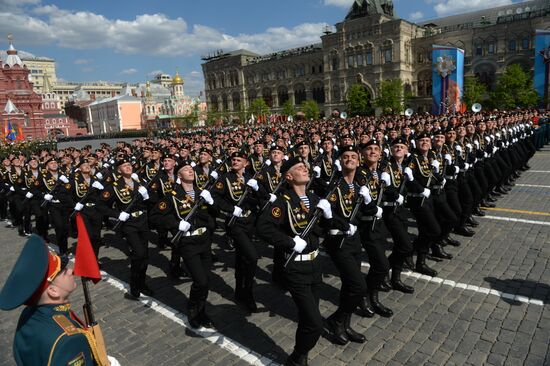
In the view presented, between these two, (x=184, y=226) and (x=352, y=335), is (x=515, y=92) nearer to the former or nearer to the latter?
(x=352, y=335)

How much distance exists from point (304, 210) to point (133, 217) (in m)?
3.87

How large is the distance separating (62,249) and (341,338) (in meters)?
8.03

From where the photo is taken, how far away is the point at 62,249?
9.62 metres

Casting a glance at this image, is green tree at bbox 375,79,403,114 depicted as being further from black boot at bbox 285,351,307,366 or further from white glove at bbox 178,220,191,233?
black boot at bbox 285,351,307,366

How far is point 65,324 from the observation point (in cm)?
238

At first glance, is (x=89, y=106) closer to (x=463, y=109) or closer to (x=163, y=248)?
(x=463, y=109)

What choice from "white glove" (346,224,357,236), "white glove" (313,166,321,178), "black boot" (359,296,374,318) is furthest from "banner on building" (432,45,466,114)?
"white glove" (346,224,357,236)

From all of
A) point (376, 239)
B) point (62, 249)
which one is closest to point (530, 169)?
point (376, 239)

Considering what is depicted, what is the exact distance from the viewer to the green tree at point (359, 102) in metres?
60.9

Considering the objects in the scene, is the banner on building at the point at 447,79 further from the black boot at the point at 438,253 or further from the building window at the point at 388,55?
the black boot at the point at 438,253

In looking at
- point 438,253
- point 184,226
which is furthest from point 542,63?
point 184,226

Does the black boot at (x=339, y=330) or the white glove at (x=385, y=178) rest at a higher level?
the white glove at (x=385, y=178)

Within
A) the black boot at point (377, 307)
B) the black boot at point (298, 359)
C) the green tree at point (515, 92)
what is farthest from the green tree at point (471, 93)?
the black boot at point (298, 359)

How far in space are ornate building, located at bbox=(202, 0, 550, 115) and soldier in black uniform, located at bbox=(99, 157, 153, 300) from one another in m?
60.1
